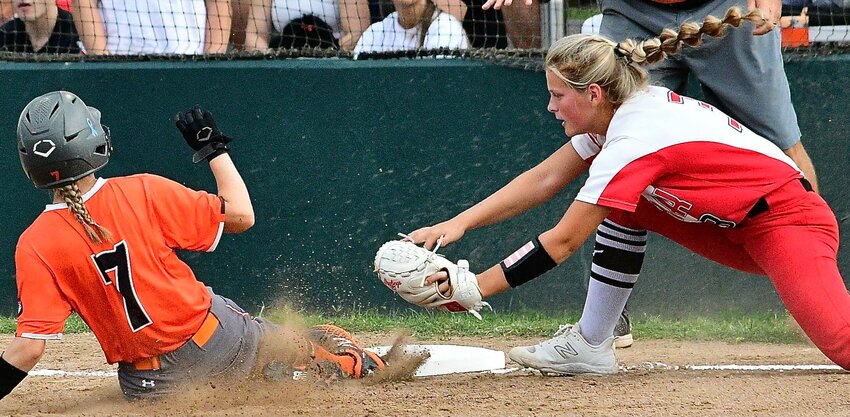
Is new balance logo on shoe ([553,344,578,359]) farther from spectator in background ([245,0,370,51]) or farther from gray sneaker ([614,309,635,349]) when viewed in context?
spectator in background ([245,0,370,51])

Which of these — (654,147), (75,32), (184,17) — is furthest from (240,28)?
(654,147)

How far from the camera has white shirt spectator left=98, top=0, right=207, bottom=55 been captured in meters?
6.04

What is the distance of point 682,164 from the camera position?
3.65 metres

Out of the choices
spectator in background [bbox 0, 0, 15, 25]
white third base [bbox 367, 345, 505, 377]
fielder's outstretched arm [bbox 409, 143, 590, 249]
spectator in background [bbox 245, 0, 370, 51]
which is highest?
spectator in background [bbox 0, 0, 15, 25]

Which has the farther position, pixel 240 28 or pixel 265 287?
pixel 240 28

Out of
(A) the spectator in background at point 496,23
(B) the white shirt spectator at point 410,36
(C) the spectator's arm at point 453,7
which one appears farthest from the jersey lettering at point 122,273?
(C) the spectator's arm at point 453,7

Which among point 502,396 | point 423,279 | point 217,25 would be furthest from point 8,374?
point 217,25

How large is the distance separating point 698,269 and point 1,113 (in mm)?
3682

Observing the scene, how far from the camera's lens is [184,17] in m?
6.14

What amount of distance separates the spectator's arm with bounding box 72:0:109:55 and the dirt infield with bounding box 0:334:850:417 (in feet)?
7.53

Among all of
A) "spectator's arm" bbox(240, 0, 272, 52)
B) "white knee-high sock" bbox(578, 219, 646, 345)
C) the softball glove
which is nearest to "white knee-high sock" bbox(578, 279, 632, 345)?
"white knee-high sock" bbox(578, 219, 646, 345)

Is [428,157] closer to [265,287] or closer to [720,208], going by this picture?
[265,287]

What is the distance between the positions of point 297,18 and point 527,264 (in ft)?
10.2

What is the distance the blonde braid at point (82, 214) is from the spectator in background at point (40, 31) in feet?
9.31
